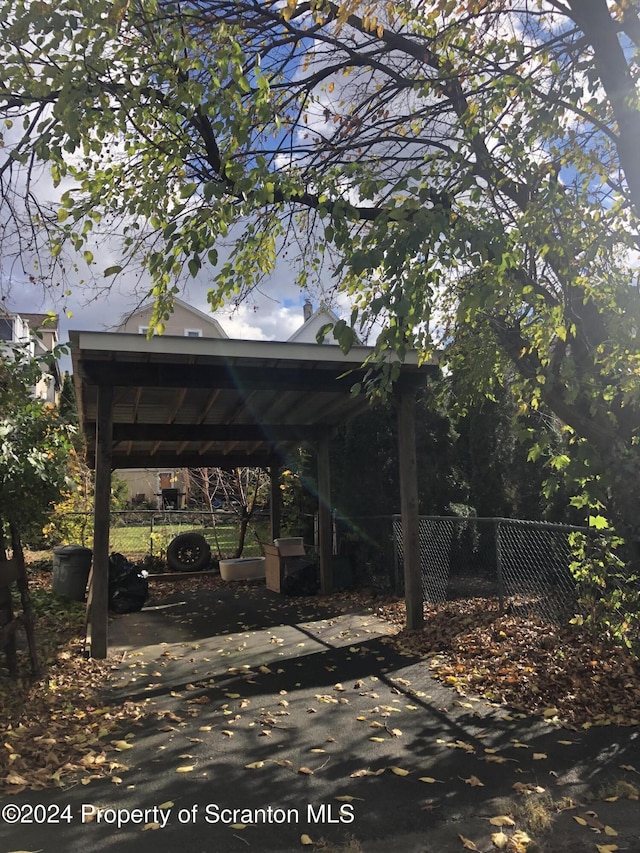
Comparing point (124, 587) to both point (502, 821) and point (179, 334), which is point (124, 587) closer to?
point (502, 821)

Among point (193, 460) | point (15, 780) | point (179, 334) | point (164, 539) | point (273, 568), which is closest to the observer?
point (15, 780)

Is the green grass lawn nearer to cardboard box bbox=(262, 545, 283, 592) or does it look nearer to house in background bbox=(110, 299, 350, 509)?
house in background bbox=(110, 299, 350, 509)

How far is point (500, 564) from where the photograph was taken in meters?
7.26

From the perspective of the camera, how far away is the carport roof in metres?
6.35

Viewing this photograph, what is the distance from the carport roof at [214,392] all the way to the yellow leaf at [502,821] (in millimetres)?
3419

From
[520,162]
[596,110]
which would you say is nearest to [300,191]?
[520,162]

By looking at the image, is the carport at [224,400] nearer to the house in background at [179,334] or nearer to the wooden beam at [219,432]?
the wooden beam at [219,432]

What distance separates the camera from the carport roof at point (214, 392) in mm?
6352

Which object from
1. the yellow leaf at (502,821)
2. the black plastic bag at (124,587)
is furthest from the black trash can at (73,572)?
the yellow leaf at (502,821)

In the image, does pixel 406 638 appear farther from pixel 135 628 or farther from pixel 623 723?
pixel 135 628

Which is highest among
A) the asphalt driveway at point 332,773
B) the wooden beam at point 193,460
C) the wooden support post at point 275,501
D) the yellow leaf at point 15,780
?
the wooden beam at point 193,460

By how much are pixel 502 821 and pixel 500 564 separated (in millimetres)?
4471

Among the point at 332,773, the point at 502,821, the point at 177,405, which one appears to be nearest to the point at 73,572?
the point at 177,405

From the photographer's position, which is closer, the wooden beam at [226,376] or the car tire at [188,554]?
the wooden beam at [226,376]
